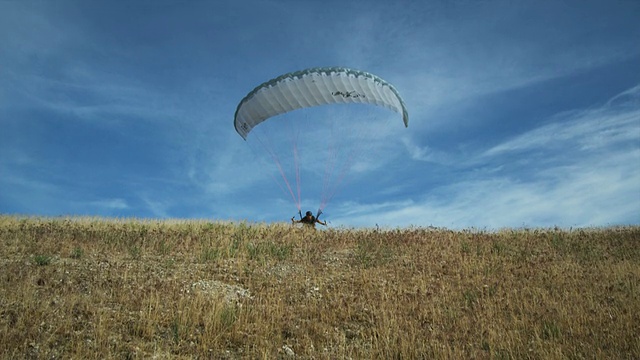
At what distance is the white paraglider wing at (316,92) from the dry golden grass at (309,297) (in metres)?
5.99

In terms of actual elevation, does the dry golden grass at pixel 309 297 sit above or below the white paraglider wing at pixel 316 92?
below

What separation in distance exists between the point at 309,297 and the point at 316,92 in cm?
1108

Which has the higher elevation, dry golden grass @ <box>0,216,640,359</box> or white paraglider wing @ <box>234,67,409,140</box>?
white paraglider wing @ <box>234,67,409,140</box>

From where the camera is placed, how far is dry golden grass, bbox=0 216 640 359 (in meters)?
7.89

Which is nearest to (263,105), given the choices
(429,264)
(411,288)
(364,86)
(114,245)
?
(364,86)

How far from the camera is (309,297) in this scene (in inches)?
425

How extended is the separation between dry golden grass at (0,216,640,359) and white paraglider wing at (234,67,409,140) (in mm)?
5991

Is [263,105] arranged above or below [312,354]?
above

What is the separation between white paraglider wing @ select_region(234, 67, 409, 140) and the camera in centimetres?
1927

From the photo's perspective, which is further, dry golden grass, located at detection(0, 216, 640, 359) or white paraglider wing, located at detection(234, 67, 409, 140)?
white paraglider wing, located at detection(234, 67, 409, 140)

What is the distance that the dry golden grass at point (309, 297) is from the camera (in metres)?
7.89

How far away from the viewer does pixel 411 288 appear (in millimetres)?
11734

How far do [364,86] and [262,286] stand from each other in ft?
35.8

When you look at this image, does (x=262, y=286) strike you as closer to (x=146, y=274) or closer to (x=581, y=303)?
(x=146, y=274)
